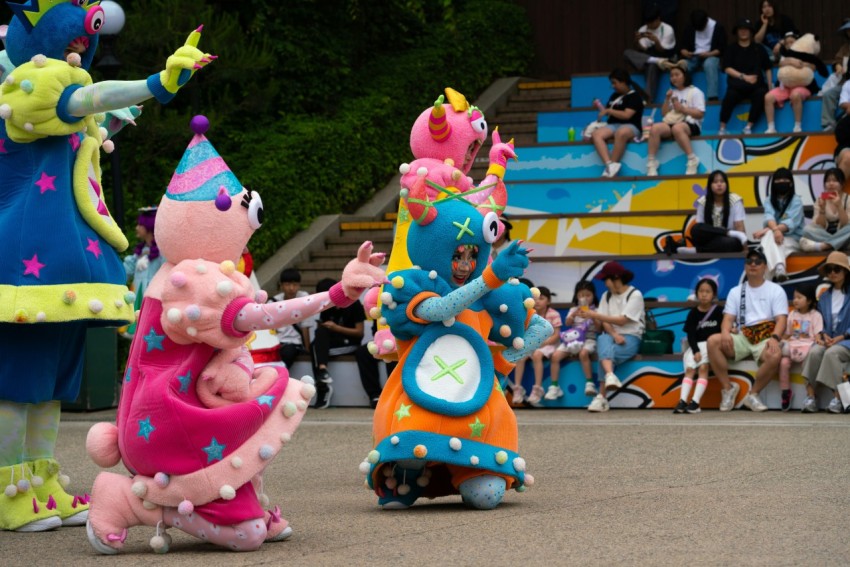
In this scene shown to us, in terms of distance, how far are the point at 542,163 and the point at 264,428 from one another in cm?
1176

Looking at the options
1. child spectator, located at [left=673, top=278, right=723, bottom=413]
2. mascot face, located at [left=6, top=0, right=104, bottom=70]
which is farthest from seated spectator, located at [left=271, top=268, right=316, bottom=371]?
mascot face, located at [left=6, top=0, right=104, bottom=70]

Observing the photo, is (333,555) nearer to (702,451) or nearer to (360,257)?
(360,257)

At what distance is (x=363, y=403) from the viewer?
1340cm

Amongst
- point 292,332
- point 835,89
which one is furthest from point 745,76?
point 292,332

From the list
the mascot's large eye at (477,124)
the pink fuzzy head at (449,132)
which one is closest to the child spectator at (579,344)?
the pink fuzzy head at (449,132)

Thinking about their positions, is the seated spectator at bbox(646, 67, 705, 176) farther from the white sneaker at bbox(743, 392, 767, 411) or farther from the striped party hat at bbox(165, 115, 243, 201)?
the striped party hat at bbox(165, 115, 243, 201)

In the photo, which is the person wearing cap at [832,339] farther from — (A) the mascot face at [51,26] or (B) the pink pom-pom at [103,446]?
(B) the pink pom-pom at [103,446]

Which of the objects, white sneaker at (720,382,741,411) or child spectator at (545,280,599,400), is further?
child spectator at (545,280,599,400)

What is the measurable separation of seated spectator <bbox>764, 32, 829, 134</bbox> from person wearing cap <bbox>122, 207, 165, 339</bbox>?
24.9 feet

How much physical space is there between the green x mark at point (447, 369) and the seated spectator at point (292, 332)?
21.9 feet

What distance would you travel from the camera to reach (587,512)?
21.0 feet

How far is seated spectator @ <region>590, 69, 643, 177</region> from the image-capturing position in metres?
16.4

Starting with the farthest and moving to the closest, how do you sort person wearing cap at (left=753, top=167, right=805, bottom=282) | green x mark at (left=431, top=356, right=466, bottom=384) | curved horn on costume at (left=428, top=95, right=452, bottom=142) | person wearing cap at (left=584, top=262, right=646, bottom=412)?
person wearing cap at (left=753, top=167, right=805, bottom=282), person wearing cap at (left=584, top=262, right=646, bottom=412), curved horn on costume at (left=428, top=95, right=452, bottom=142), green x mark at (left=431, top=356, right=466, bottom=384)

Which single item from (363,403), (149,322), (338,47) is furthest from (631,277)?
(149,322)
